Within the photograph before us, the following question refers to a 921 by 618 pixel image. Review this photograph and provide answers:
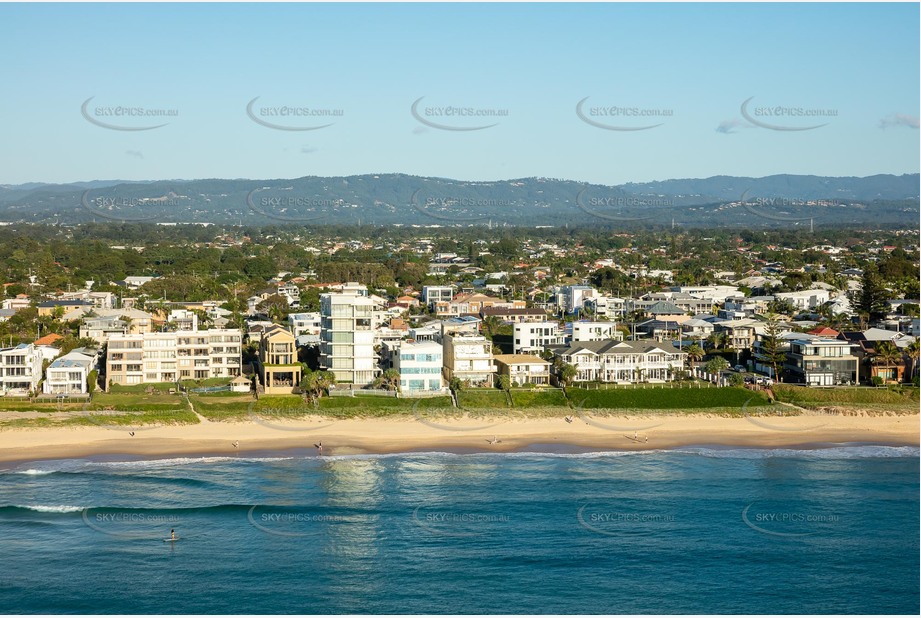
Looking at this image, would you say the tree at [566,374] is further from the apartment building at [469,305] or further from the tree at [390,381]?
the apartment building at [469,305]

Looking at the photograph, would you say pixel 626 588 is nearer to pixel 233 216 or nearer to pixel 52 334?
pixel 52 334

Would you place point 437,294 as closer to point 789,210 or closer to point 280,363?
point 280,363

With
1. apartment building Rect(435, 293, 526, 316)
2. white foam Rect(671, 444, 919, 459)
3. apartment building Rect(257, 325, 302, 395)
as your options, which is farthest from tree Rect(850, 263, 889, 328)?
apartment building Rect(257, 325, 302, 395)


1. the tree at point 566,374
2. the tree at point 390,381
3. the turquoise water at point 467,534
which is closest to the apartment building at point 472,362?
the tree at point 390,381

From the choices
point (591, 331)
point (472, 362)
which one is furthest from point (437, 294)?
point (472, 362)

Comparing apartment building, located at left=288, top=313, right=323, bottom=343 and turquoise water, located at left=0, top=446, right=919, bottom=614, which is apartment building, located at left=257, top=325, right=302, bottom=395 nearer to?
turquoise water, located at left=0, top=446, right=919, bottom=614

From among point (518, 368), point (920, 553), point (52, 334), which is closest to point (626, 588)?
point (920, 553)

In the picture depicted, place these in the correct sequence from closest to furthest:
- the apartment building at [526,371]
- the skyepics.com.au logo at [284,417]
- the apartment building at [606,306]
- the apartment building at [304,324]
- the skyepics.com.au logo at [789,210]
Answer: the skyepics.com.au logo at [284,417]
the apartment building at [526,371]
the apartment building at [304,324]
the apartment building at [606,306]
the skyepics.com.au logo at [789,210]
